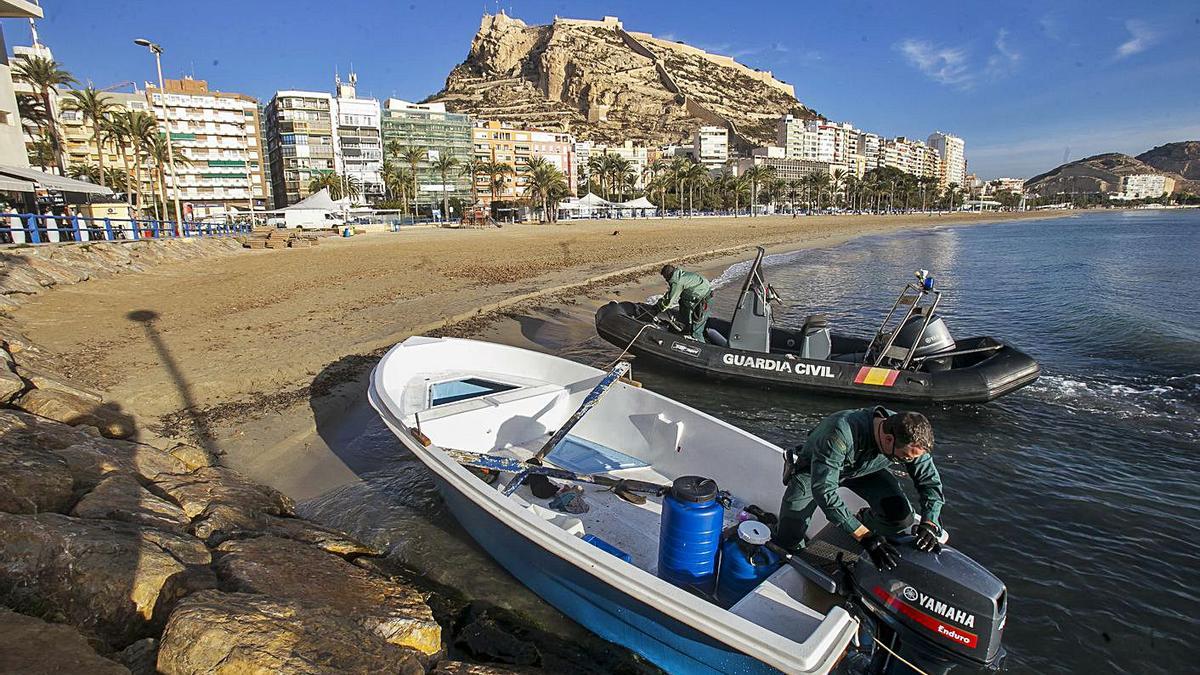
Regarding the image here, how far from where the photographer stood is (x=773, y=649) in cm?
290

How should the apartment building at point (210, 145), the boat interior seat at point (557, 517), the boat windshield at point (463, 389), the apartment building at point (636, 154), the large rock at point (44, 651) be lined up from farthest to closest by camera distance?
the apartment building at point (636, 154), the apartment building at point (210, 145), the boat windshield at point (463, 389), the boat interior seat at point (557, 517), the large rock at point (44, 651)

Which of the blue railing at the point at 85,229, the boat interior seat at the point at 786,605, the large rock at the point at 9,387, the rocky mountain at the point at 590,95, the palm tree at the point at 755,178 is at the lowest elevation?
the boat interior seat at the point at 786,605

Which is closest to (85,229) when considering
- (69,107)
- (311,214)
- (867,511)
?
(867,511)

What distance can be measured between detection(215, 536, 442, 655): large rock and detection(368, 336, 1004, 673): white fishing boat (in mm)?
850

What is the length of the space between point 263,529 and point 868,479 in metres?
5.23

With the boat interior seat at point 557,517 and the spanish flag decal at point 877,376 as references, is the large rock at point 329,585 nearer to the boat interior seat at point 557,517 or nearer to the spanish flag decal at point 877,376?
the boat interior seat at point 557,517

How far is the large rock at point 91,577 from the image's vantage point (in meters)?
3.28

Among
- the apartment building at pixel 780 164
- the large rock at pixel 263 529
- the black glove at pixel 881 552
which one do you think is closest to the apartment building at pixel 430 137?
the apartment building at pixel 780 164

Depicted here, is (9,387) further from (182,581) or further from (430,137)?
(430,137)

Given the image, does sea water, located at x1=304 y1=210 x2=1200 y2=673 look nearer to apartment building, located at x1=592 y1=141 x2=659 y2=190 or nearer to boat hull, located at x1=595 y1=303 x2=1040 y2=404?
boat hull, located at x1=595 y1=303 x2=1040 y2=404

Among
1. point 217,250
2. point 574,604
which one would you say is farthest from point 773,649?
point 217,250

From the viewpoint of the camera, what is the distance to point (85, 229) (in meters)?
19.8

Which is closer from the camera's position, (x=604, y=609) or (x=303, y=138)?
(x=604, y=609)

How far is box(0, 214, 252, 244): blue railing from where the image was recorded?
19500 mm
